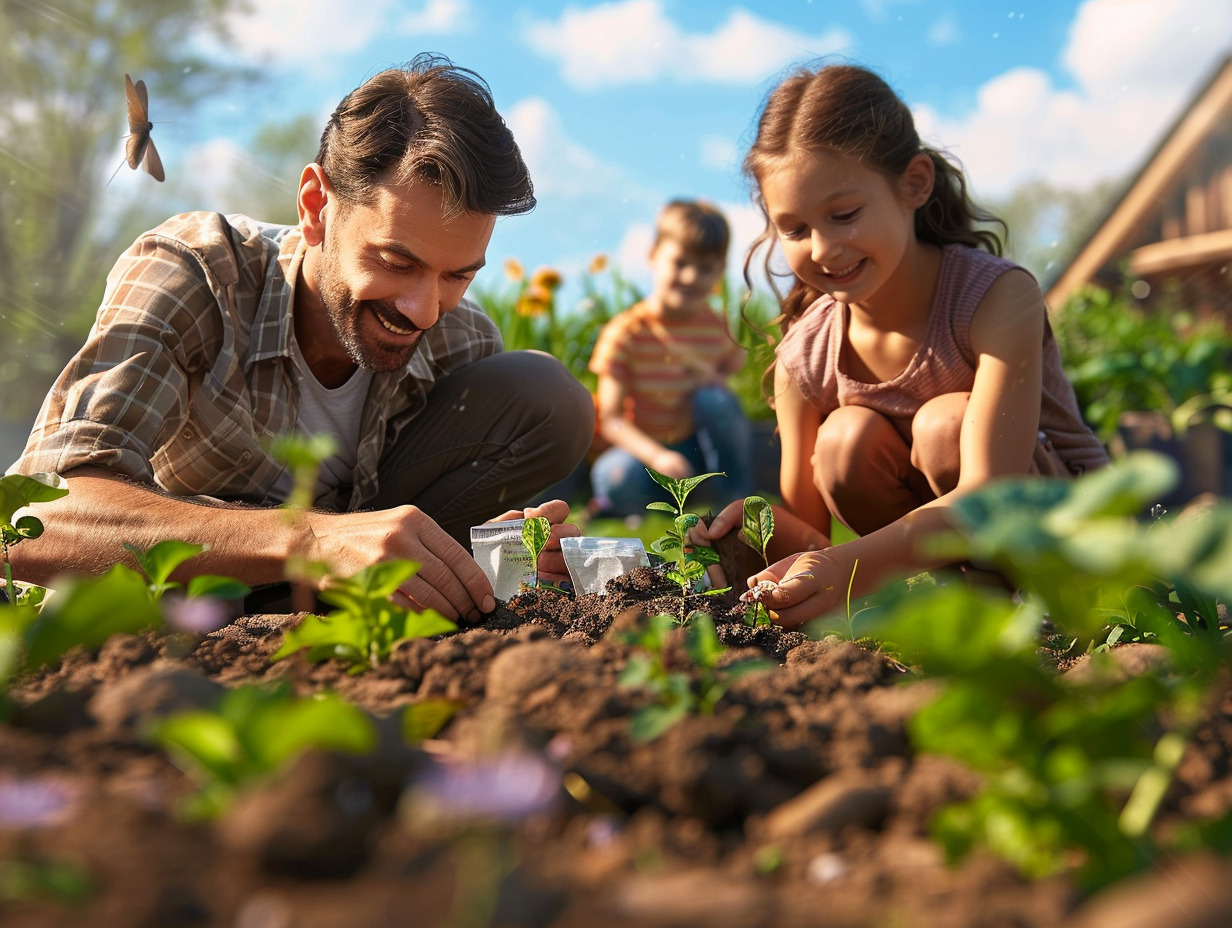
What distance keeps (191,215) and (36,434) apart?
0.68 m

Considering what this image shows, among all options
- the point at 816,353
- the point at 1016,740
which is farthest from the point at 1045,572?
the point at 816,353

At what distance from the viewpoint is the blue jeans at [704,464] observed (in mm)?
4062

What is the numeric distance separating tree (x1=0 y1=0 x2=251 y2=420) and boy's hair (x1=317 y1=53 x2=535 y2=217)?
5.83 feet

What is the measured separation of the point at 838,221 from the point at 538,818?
1.65 m

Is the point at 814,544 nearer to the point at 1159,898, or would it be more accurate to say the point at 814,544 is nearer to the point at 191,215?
the point at 191,215

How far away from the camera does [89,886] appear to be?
1.73ft

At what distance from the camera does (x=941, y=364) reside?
2186 millimetres

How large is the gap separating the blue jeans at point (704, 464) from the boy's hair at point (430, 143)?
188 centimetres

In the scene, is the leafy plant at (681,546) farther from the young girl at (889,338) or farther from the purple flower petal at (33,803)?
the purple flower petal at (33,803)

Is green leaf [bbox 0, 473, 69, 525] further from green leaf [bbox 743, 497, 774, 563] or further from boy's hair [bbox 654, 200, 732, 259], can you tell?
boy's hair [bbox 654, 200, 732, 259]

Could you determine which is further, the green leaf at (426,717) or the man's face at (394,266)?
the man's face at (394,266)

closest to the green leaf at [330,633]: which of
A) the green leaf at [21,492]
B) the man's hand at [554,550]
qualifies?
the green leaf at [21,492]

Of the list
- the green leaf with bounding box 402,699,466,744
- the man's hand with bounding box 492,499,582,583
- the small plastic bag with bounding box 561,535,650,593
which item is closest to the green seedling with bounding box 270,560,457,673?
the green leaf with bounding box 402,699,466,744

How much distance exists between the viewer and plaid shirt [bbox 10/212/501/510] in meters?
1.76
